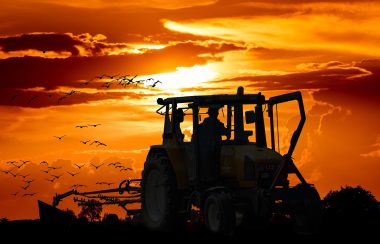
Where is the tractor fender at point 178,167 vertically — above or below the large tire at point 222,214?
above

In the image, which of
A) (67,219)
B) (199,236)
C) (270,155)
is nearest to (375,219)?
(270,155)

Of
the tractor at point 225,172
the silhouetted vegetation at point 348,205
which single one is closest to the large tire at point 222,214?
the tractor at point 225,172

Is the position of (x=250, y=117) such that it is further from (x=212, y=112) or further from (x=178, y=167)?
(x=178, y=167)

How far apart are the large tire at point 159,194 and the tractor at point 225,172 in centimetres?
3

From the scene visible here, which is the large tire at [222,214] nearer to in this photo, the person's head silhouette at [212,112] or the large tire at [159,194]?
the large tire at [159,194]

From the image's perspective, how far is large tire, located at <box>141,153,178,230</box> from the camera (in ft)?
78.1

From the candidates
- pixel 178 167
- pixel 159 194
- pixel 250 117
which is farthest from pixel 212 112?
pixel 159 194

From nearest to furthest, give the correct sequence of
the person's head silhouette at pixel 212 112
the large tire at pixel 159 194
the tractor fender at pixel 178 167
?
the person's head silhouette at pixel 212 112 < the tractor fender at pixel 178 167 < the large tire at pixel 159 194

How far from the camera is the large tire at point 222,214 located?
69.4 ft

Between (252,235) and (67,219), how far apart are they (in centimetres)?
513

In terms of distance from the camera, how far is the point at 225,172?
23062mm

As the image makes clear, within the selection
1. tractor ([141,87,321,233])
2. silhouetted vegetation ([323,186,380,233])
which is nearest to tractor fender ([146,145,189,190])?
tractor ([141,87,321,233])

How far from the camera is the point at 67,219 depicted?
75.4 ft

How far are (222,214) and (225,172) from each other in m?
2.11
